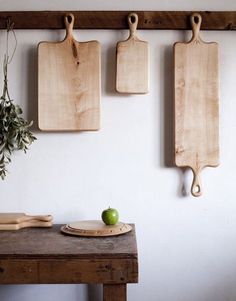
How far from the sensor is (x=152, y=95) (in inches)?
81.9

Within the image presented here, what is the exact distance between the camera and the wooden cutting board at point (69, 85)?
2.00m

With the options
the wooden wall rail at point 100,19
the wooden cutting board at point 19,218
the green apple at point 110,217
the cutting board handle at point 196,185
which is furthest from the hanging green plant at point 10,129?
the cutting board handle at point 196,185

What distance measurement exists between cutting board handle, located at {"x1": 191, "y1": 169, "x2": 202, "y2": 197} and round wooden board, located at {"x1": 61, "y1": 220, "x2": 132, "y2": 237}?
0.35 meters

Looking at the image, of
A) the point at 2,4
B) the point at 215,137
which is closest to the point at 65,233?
the point at 215,137

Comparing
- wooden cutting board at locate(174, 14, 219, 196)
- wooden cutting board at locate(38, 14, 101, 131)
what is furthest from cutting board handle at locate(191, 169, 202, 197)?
wooden cutting board at locate(38, 14, 101, 131)

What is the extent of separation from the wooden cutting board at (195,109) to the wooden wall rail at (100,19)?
123mm

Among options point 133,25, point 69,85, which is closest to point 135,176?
point 69,85

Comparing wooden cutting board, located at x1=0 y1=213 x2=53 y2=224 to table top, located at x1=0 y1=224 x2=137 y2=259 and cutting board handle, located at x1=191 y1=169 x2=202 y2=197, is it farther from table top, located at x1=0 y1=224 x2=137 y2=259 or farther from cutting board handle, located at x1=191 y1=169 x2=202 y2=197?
cutting board handle, located at x1=191 y1=169 x2=202 y2=197

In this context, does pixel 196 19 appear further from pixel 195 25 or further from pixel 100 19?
pixel 100 19

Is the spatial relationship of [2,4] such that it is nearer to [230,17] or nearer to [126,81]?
[126,81]

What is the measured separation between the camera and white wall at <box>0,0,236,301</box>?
2.08 metres

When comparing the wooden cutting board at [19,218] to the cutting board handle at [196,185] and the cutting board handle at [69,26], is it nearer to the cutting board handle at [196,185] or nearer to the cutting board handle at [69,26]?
the cutting board handle at [196,185]

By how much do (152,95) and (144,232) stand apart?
2.04 feet

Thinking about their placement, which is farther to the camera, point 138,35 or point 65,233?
point 138,35
